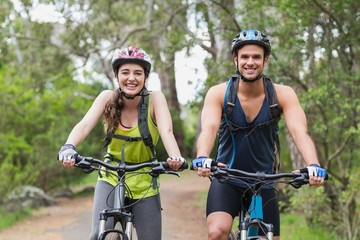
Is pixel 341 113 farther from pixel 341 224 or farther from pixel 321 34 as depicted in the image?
pixel 341 224

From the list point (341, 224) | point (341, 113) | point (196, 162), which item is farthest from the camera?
point (341, 224)

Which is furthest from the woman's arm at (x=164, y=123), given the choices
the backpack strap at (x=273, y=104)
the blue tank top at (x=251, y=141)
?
the backpack strap at (x=273, y=104)

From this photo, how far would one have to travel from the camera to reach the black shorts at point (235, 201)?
4879 millimetres

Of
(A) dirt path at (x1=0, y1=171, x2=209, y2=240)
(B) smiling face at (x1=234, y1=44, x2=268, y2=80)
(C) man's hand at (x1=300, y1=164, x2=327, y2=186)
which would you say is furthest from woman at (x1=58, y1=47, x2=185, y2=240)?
(A) dirt path at (x1=0, y1=171, x2=209, y2=240)

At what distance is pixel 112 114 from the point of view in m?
5.16

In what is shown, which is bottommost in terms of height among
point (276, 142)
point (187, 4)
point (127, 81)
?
point (276, 142)

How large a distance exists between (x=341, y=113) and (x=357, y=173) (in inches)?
36.3

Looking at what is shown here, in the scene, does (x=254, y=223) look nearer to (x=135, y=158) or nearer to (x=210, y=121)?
(x=210, y=121)

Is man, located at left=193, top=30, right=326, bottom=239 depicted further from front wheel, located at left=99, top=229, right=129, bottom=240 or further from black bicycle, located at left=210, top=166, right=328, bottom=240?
front wheel, located at left=99, top=229, right=129, bottom=240

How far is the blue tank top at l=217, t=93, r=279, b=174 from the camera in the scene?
4.95 meters

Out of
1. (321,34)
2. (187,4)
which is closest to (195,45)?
(187,4)

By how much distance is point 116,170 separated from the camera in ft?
15.6

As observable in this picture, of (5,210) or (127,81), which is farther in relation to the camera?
(5,210)

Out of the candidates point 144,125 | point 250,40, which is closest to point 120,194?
point 144,125
